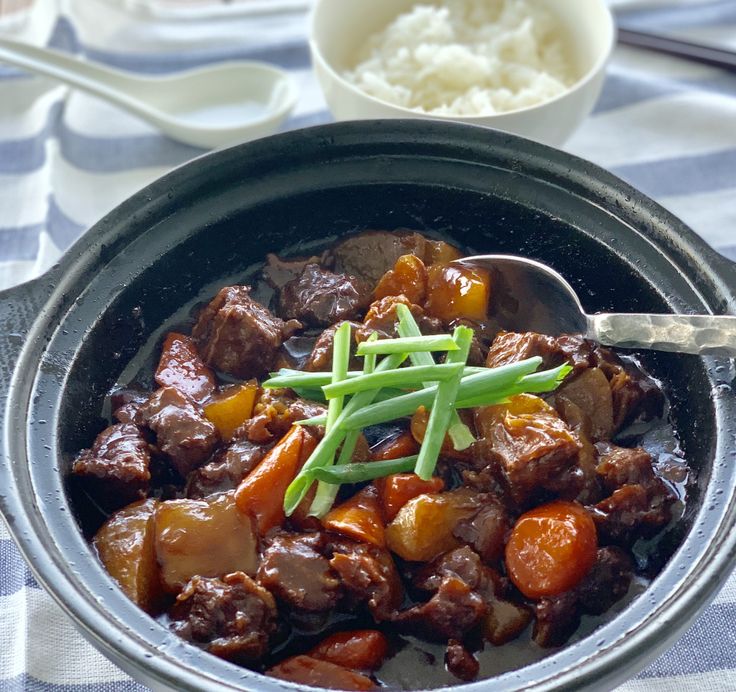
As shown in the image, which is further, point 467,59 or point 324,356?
point 467,59

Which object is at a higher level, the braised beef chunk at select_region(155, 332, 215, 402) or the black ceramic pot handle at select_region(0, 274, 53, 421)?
the black ceramic pot handle at select_region(0, 274, 53, 421)

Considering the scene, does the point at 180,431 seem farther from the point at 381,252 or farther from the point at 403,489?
the point at 381,252

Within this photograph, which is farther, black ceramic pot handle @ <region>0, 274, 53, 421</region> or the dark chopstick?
the dark chopstick

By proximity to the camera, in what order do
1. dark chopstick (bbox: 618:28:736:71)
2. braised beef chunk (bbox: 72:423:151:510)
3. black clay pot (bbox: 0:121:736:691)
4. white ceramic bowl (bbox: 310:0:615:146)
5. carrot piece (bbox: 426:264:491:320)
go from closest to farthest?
black clay pot (bbox: 0:121:736:691) → braised beef chunk (bbox: 72:423:151:510) → carrot piece (bbox: 426:264:491:320) → white ceramic bowl (bbox: 310:0:615:146) → dark chopstick (bbox: 618:28:736:71)

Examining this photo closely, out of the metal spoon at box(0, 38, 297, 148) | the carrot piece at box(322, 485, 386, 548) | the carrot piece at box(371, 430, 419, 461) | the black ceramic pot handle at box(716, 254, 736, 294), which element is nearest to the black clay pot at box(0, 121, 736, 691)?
the black ceramic pot handle at box(716, 254, 736, 294)

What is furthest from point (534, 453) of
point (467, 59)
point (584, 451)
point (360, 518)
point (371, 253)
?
point (467, 59)

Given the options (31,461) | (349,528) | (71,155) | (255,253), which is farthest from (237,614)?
(71,155)

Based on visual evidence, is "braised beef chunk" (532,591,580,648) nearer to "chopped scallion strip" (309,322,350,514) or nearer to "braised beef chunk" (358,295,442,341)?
"chopped scallion strip" (309,322,350,514)
